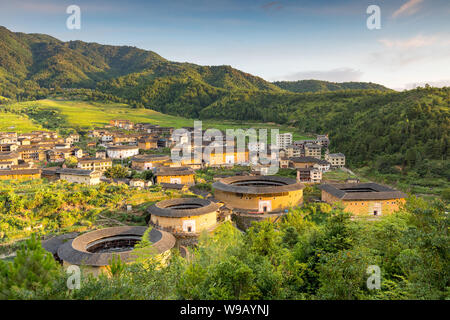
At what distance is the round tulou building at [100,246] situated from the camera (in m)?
14.6

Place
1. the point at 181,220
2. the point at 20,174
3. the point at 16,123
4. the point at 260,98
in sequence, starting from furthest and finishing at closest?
the point at 260,98, the point at 16,123, the point at 20,174, the point at 181,220

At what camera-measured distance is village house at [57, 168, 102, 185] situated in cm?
3172

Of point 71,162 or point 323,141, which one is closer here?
point 71,162

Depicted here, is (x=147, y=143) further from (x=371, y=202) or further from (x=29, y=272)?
(x=29, y=272)

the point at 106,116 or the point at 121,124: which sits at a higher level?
the point at 106,116

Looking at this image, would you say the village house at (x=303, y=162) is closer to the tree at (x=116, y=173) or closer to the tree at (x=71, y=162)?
the tree at (x=116, y=173)

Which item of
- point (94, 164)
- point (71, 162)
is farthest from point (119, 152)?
point (71, 162)

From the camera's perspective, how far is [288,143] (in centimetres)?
5878

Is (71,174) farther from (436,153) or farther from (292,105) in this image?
(292,105)

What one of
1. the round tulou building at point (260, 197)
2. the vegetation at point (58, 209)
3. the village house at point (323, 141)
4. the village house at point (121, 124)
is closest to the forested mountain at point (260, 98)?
the village house at point (323, 141)

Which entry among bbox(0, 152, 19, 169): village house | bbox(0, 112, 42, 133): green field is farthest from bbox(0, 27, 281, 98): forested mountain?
bbox(0, 152, 19, 169): village house

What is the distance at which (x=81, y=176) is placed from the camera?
32.1 meters

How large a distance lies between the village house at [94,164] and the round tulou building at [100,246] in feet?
73.8

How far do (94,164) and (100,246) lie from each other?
79.8ft
